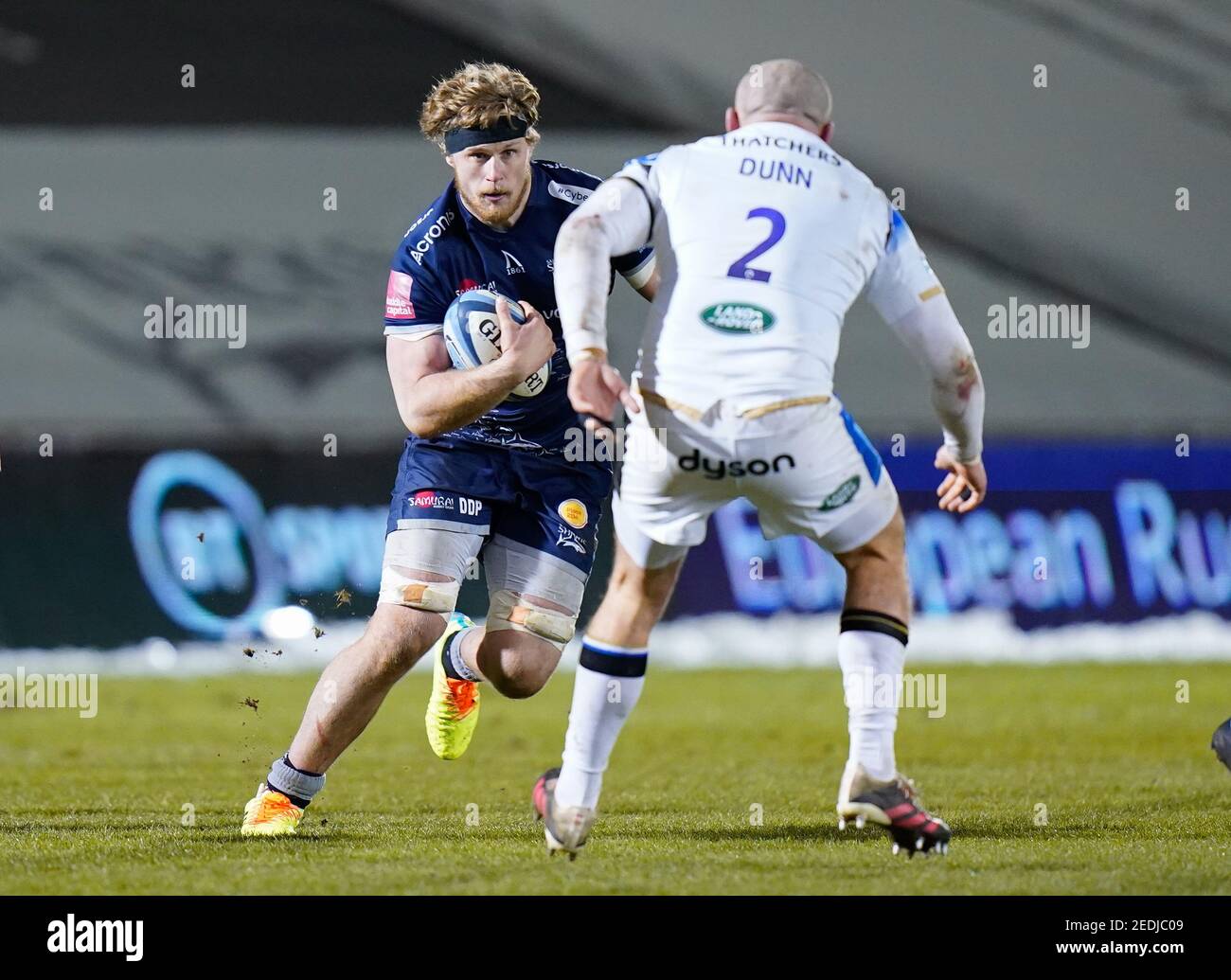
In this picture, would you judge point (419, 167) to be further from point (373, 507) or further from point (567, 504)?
point (567, 504)

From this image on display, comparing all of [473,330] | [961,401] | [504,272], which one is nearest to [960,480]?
[961,401]

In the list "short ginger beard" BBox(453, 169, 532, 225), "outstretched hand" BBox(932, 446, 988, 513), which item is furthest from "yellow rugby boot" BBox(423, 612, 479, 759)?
"outstretched hand" BBox(932, 446, 988, 513)

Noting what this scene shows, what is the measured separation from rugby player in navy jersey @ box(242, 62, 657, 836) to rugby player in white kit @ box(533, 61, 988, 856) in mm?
808

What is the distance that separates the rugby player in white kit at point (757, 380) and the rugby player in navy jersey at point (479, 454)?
0.81 m

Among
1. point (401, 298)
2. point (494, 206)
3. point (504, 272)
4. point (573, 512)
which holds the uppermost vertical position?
point (494, 206)

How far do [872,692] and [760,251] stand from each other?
1.25 m

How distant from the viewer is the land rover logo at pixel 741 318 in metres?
4.52

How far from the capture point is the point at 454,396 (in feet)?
18.0

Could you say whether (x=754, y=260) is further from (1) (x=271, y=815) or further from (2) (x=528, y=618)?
(1) (x=271, y=815)

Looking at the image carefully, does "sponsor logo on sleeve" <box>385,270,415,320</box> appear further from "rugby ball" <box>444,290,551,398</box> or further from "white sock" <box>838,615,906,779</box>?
"white sock" <box>838,615,906,779</box>

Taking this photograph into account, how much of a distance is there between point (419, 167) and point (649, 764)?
9.14 meters

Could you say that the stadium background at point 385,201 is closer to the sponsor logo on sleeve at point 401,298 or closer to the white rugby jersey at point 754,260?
the sponsor logo on sleeve at point 401,298

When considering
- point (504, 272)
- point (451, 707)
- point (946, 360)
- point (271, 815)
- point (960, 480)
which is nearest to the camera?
point (946, 360)

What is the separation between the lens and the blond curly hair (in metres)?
5.77
